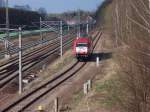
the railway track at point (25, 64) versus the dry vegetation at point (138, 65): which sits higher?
the dry vegetation at point (138, 65)

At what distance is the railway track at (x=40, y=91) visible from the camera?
31.6 meters

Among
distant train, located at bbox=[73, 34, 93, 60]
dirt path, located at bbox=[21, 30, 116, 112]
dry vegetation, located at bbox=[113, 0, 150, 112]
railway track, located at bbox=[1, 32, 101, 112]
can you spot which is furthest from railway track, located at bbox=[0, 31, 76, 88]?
dry vegetation, located at bbox=[113, 0, 150, 112]

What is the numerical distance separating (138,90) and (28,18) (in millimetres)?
102050

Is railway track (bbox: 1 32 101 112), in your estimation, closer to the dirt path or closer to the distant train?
the dirt path

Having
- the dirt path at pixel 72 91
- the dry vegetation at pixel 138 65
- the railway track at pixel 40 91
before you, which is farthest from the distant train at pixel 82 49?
the dry vegetation at pixel 138 65

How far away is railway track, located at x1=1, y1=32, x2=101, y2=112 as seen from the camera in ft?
104

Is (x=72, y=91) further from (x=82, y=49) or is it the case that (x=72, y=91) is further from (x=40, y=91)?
(x=82, y=49)

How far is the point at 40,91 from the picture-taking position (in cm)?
3806

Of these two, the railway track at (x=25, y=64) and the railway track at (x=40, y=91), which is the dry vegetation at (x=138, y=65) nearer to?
the railway track at (x=40, y=91)

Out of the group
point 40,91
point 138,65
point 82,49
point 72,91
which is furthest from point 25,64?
point 138,65

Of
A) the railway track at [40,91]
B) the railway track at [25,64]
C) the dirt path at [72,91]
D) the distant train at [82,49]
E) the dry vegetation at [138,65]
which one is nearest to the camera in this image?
the dry vegetation at [138,65]

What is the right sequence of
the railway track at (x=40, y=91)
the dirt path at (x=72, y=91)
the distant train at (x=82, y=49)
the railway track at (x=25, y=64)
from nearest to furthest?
the dirt path at (x=72, y=91) < the railway track at (x=40, y=91) < the railway track at (x=25, y=64) < the distant train at (x=82, y=49)

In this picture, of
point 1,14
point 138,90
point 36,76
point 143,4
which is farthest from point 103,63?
point 1,14

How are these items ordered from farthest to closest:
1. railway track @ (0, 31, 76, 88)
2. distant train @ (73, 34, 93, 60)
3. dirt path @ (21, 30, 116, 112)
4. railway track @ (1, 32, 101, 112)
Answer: distant train @ (73, 34, 93, 60)
railway track @ (0, 31, 76, 88)
railway track @ (1, 32, 101, 112)
dirt path @ (21, 30, 116, 112)
